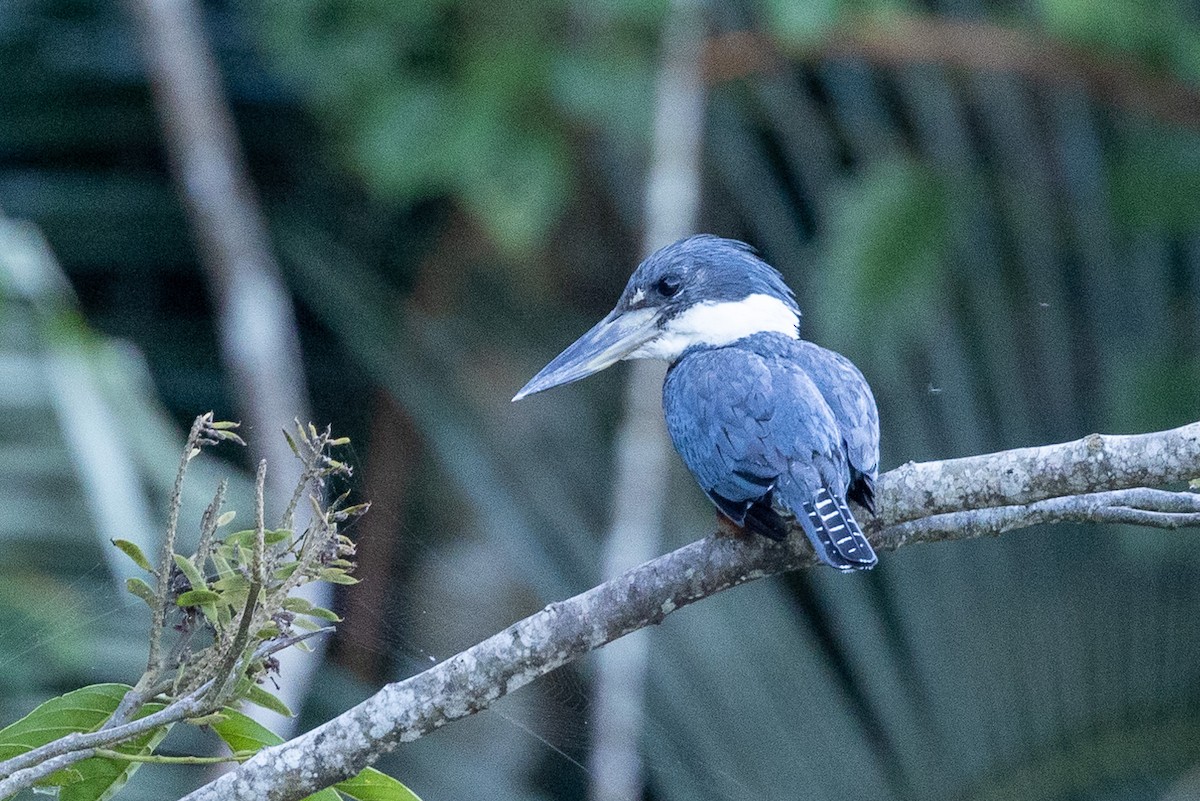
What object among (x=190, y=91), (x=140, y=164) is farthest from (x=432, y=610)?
(x=140, y=164)

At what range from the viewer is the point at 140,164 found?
5.74 m

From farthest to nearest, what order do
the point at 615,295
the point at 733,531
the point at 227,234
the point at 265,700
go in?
the point at 615,295
the point at 227,234
the point at 733,531
the point at 265,700

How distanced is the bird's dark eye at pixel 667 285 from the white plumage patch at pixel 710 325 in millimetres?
65

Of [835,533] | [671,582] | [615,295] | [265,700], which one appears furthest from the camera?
[615,295]

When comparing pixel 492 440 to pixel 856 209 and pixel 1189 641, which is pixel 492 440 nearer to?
pixel 856 209

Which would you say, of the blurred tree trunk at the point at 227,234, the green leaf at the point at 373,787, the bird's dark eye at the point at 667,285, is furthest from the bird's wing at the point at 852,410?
the blurred tree trunk at the point at 227,234

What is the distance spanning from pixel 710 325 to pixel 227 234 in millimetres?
2331

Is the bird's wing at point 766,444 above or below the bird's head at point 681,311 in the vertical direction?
below

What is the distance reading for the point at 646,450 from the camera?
14.2 feet

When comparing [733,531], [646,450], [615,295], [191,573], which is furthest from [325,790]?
[615,295]

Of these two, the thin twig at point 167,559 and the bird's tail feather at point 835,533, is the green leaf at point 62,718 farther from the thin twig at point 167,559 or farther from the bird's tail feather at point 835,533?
the bird's tail feather at point 835,533

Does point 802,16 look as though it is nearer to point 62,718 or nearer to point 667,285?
point 667,285

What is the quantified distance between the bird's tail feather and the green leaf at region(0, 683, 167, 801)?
983 millimetres

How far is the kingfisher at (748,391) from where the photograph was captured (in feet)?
7.68
